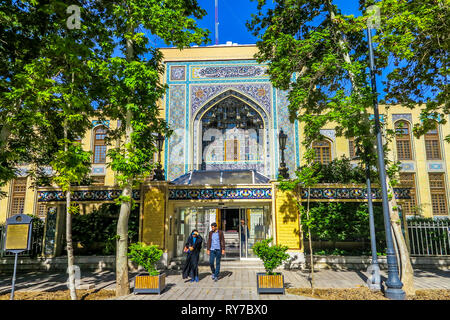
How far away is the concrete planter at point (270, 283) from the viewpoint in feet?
23.2

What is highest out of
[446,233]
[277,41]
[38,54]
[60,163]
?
[277,41]

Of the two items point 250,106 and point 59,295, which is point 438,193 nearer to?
point 250,106

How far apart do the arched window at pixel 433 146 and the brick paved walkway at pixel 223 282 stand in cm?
1068

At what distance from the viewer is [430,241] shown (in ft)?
38.2

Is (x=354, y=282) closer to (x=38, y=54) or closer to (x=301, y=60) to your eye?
(x=301, y=60)

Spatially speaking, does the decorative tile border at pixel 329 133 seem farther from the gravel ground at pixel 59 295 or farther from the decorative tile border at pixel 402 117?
the gravel ground at pixel 59 295

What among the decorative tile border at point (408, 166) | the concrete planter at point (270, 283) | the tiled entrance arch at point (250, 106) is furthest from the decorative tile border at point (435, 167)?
the concrete planter at point (270, 283)

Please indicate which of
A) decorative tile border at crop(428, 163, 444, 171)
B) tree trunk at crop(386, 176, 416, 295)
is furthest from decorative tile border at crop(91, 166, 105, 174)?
decorative tile border at crop(428, 163, 444, 171)

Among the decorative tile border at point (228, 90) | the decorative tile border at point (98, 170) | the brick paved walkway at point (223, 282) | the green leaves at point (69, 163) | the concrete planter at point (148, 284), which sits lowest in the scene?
the brick paved walkway at point (223, 282)

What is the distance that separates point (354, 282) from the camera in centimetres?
880

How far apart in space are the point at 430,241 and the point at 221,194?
315 inches

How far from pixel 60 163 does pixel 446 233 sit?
13.1 metres

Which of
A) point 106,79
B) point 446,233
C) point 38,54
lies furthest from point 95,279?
point 446,233

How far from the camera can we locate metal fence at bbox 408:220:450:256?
444 inches
